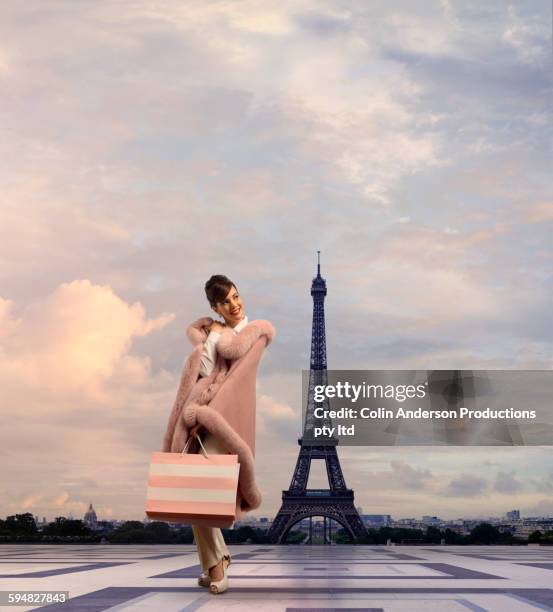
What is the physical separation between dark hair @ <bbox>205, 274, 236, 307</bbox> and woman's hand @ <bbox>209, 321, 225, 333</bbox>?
0.17 meters

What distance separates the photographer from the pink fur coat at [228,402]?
225 inches

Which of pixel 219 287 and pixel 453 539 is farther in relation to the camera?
pixel 453 539

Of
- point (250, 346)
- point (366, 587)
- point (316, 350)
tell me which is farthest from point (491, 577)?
point (316, 350)

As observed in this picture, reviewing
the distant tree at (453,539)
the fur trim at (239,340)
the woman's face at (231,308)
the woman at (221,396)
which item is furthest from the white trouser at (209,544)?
the distant tree at (453,539)

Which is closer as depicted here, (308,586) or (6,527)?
(308,586)

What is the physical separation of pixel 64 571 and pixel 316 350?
36.7 m

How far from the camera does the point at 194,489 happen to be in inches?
→ 216

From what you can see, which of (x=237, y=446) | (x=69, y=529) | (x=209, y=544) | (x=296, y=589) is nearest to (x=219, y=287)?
(x=237, y=446)

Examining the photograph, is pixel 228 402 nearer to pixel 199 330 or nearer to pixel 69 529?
pixel 199 330

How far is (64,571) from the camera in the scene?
31.8ft

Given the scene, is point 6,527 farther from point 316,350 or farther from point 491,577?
point 491,577

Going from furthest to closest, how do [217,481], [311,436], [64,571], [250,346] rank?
[311,436] → [64,571] → [250,346] → [217,481]

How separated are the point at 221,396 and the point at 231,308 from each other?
73cm

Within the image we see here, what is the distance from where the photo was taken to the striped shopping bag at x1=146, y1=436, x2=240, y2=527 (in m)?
5.45
